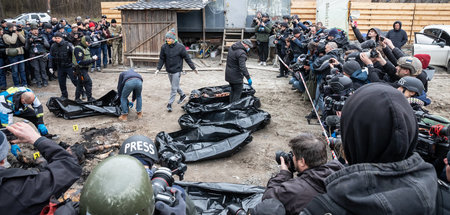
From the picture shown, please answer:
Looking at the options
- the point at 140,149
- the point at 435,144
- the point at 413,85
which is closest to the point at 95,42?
the point at 140,149

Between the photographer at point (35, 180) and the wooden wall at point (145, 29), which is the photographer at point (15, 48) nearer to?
the wooden wall at point (145, 29)

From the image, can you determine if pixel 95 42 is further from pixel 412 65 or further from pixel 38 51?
pixel 412 65

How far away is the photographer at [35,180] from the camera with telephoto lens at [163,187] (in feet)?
1.70

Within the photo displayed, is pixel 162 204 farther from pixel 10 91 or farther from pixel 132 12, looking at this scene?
pixel 132 12

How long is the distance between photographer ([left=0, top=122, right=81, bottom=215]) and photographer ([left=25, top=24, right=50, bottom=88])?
831 centimetres

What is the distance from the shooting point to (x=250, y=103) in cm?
643

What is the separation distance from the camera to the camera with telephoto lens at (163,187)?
1.73 meters

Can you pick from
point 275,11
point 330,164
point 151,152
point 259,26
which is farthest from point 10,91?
point 275,11

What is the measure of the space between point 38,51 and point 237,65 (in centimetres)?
627

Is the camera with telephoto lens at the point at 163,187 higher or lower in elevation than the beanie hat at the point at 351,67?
lower

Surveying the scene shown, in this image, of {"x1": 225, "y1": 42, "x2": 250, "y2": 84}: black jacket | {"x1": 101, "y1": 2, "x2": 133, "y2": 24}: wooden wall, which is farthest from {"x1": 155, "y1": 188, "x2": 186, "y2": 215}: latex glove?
{"x1": 101, "y1": 2, "x2": 133, "y2": 24}: wooden wall

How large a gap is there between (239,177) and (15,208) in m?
3.12

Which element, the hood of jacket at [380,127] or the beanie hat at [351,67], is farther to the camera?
the beanie hat at [351,67]

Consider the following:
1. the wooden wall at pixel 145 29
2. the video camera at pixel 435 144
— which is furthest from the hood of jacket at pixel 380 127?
the wooden wall at pixel 145 29
